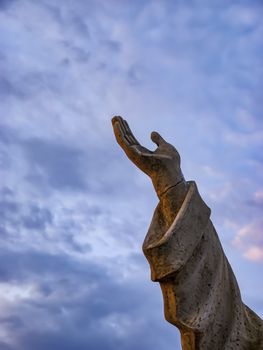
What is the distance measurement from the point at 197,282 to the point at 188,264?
0.74 ft

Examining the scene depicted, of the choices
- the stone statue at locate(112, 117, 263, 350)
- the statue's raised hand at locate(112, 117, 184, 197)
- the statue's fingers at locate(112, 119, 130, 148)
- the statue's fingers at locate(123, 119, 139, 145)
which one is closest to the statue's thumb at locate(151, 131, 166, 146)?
the stone statue at locate(112, 117, 263, 350)

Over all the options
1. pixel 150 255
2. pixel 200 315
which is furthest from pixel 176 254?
pixel 200 315

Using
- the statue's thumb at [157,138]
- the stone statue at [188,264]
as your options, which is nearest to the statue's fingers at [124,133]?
the stone statue at [188,264]

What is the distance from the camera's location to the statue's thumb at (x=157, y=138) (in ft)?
27.0

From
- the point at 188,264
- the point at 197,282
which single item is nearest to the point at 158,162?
the point at 188,264

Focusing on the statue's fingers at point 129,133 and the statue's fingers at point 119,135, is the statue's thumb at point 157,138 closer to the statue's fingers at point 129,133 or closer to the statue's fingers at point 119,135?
the statue's fingers at point 129,133

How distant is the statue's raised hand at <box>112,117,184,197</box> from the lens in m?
7.83

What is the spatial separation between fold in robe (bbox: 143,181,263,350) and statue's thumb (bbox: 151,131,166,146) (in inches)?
26.2

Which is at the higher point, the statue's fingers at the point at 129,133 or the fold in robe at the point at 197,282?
the statue's fingers at the point at 129,133

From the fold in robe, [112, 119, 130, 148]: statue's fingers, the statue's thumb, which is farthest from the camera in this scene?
the statue's thumb

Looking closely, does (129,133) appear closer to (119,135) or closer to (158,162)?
(119,135)

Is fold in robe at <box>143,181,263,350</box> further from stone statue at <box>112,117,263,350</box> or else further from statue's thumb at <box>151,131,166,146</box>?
statue's thumb at <box>151,131,166,146</box>

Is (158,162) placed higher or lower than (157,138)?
lower

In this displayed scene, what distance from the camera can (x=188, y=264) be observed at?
744 centimetres
